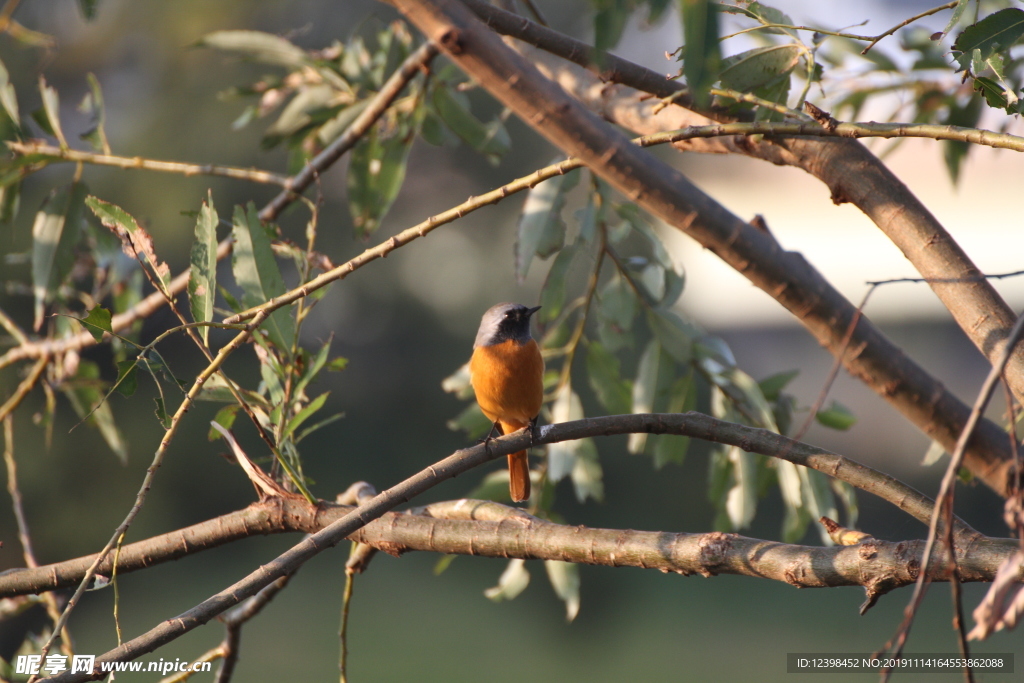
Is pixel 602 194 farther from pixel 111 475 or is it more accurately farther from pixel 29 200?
pixel 111 475

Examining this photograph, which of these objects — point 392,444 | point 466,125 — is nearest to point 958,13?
point 466,125

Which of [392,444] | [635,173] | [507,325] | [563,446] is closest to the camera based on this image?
[635,173]

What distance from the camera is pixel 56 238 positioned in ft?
7.70

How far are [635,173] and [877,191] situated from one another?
33.3 inches

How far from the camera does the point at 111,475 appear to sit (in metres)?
8.70

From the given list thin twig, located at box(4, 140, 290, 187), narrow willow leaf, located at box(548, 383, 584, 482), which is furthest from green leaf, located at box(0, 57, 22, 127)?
narrow willow leaf, located at box(548, 383, 584, 482)

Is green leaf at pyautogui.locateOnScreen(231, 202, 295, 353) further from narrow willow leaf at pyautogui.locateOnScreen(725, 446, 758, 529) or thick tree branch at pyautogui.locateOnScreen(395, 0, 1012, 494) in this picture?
narrow willow leaf at pyautogui.locateOnScreen(725, 446, 758, 529)

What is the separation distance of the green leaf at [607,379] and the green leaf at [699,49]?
1.92 meters

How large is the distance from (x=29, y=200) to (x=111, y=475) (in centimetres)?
313

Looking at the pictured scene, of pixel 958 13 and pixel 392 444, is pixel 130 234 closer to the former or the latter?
pixel 958 13

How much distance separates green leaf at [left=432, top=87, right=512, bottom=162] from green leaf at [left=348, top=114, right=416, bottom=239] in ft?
0.52

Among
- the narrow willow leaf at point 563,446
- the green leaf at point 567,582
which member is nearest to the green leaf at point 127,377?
the narrow willow leaf at point 563,446

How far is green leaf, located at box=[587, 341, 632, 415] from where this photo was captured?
2.65m

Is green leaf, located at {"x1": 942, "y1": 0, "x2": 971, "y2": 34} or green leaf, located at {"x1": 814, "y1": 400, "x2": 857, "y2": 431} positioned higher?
green leaf, located at {"x1": 942, "y1": 0, "x2": 971, "y2": 34}
